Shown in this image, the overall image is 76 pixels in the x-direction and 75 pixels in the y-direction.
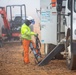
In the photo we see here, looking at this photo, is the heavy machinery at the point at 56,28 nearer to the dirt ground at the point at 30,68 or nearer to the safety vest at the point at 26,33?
the dirt ground at the point at 30,68

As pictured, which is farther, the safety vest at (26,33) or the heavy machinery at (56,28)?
the safety vest at (26,33)

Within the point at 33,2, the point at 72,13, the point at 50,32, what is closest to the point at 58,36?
the point at 50,32

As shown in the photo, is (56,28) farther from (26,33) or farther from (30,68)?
(30,68)

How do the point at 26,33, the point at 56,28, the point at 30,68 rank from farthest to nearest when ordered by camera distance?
the point at 56,28, the point at 26,33, the point at 30,68

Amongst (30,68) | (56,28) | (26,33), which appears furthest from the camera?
(56,28)

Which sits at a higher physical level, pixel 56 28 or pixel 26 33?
pixel 56 28

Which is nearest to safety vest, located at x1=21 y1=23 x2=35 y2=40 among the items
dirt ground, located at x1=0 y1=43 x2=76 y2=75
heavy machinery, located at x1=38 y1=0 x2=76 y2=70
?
heavy machinery, located at x1=38 y1=0 x2=76 y2=70

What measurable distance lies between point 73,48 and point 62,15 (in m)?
2.95

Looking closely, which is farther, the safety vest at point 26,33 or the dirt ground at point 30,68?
the safety vest at point 26,33

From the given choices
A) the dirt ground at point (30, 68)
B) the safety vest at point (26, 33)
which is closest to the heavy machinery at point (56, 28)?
the dirt ground at point (30, 68)

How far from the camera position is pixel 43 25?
13312 mm

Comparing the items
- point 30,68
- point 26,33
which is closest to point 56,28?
point 26,33

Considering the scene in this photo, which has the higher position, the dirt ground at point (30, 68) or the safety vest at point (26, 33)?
the safety vest at point (26, 33)

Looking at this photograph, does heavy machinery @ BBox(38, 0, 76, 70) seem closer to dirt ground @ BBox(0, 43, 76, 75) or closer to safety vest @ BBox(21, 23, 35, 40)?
dirt ground @ BBox(0, 43, 76, 75)
